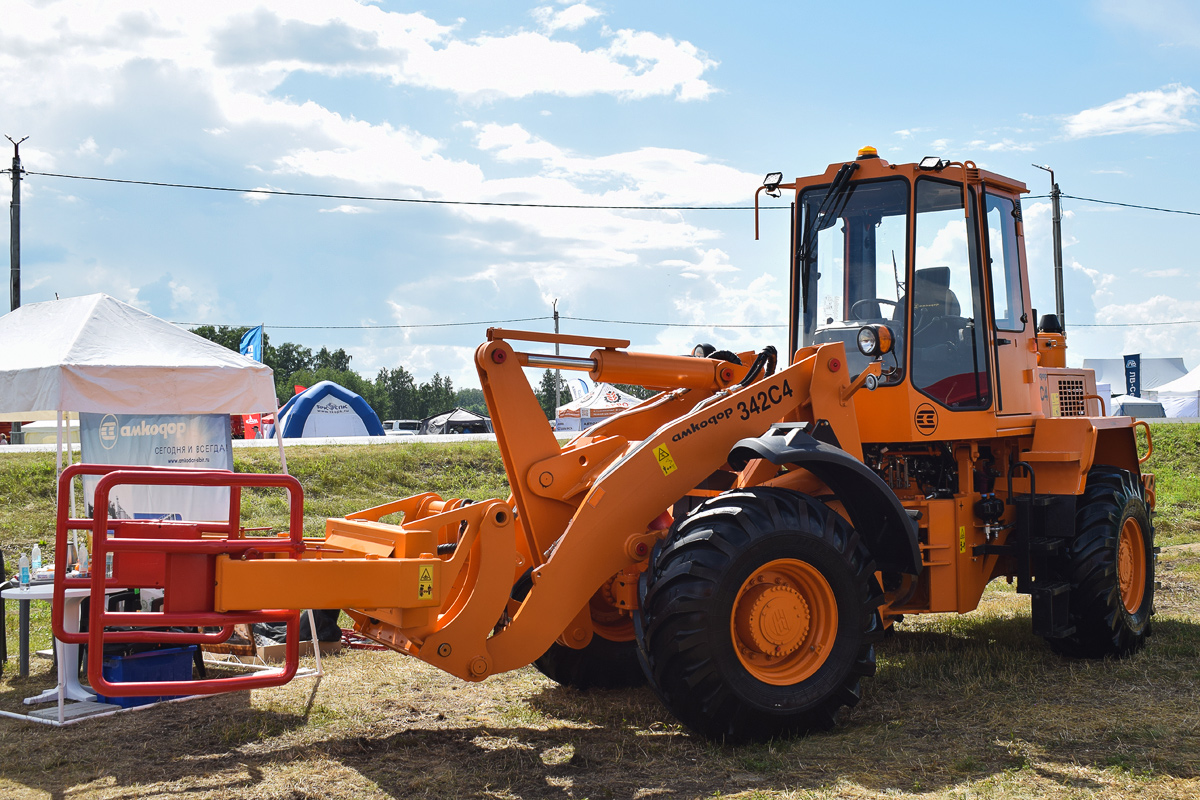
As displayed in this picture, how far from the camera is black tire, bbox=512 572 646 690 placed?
617cm

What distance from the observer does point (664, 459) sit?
17.4 feet

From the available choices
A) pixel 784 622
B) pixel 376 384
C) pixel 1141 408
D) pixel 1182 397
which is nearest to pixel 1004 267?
pixel 784 622

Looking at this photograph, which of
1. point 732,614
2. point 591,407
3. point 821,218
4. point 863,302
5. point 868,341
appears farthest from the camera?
point 591,407

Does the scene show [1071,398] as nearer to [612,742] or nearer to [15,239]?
[612,742]

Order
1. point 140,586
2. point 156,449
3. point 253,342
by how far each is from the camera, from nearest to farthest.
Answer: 1. point 140,586
2. point 156,449
3. point 253,342

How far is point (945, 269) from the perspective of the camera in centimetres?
664

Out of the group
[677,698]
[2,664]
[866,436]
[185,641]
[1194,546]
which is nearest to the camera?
[677,698]

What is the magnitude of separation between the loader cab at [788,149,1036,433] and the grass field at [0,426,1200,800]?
182 centimetres

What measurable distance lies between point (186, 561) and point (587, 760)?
2158 millimetres

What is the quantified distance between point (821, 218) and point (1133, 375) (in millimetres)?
35285

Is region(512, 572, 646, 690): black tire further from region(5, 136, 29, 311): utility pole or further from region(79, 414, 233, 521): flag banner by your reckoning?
region(5, 136, 29, 311): utility pole

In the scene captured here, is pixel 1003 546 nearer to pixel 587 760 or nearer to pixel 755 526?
pixel 755 526

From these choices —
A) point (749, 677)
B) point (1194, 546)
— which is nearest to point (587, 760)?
point (749, 677)

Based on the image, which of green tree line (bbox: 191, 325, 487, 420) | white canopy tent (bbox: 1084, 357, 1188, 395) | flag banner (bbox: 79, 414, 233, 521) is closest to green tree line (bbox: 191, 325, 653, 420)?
green tree line (bbox: 191, 325, 487, 420)
